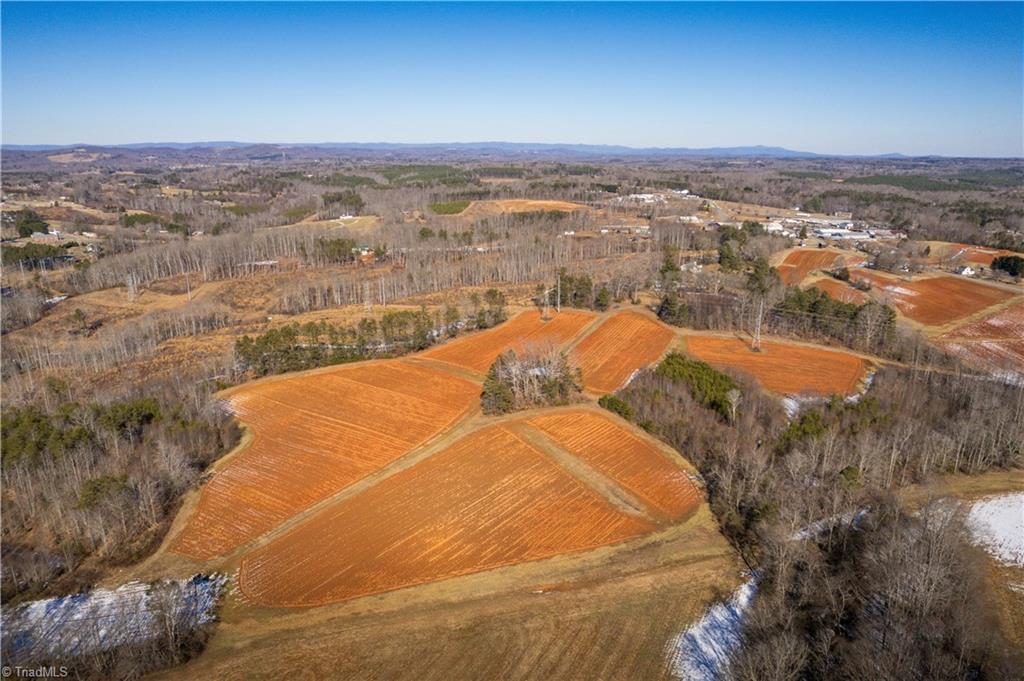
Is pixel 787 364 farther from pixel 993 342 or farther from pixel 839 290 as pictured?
pixel 839 290

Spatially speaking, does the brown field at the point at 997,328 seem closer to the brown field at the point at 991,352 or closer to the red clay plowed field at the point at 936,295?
the brown field at the point at 991,352

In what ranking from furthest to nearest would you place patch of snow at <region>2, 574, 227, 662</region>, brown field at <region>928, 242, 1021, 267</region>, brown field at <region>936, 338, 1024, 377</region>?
brown field at <region>928, 242, 1021, 267</region> → brown field at <region>936, 338, 1024, 377</region> → patch of snow at <region>2, 574, 227, 662</region>

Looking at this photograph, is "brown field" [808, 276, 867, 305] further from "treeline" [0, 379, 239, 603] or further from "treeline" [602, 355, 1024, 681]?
"treeline" [0, 379, 239, 603]

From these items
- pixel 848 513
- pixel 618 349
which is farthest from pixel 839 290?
pixel 848 513

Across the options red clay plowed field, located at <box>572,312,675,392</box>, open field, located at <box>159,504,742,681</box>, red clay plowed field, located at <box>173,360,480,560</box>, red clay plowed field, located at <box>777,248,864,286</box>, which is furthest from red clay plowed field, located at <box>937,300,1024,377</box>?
red clay plowed field, located at <box>173,360,480,560</box>

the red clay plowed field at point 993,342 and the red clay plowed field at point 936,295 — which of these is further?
the red clay plowed field at point 936,295

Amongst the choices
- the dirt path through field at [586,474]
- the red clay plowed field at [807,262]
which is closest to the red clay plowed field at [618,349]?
the dirt path through field at [586,474]
